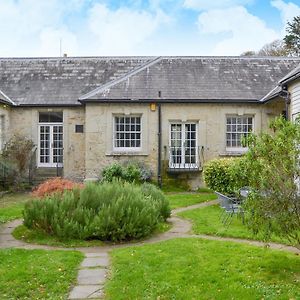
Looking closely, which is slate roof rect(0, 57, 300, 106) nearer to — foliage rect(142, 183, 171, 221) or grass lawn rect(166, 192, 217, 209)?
grass lawn rect(166, 192, 217, 209)

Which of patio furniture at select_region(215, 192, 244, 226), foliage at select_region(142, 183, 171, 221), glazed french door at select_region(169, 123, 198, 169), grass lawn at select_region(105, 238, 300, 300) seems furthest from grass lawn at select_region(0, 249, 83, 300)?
glazed french door at select_region(169, 123, 198, 169)

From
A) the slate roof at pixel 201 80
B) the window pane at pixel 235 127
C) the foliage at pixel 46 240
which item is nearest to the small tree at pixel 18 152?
the slate roof at pixel 201 80

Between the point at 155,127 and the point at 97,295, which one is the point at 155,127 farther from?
the point at 97,295

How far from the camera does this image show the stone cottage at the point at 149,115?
2025cm

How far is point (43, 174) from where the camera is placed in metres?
21.6

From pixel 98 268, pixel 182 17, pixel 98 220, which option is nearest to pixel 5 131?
pixel 182 17

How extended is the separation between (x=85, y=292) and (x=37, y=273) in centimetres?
121

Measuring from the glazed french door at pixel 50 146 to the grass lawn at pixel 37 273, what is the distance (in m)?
13.3

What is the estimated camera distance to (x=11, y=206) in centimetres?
1528

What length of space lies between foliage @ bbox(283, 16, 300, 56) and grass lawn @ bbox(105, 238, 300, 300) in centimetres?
3872

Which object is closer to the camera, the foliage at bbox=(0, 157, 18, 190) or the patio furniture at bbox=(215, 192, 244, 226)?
the patio furniture at bbox=(215, 192, 244, 226)

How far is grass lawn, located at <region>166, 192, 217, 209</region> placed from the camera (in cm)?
1562

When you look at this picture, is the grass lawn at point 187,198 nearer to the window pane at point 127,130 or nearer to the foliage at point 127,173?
the foliage at point 127,173

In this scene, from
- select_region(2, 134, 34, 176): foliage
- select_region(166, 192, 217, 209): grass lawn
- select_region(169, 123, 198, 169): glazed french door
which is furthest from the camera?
select_region(169, 123, 198, 169): glazed french door
